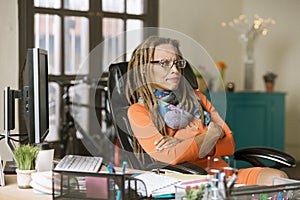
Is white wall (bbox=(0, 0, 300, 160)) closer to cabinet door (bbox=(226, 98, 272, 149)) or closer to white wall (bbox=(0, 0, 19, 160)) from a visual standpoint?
cabinet door (bbox=(226, 98, 272, 149))

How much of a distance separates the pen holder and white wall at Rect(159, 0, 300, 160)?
442cm

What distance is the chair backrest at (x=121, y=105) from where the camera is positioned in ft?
9.58

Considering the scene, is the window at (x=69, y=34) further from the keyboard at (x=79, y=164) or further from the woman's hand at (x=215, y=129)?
the keyboard at (x=79, y=164)

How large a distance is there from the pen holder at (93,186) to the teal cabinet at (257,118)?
4169mm

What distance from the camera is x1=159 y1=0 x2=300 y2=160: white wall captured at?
6.34m

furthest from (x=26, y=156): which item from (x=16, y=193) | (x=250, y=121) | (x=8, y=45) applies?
(x=250, y=121)

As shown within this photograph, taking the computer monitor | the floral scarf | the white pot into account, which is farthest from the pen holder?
the floral scarf

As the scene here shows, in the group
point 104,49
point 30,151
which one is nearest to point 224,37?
point 104,49

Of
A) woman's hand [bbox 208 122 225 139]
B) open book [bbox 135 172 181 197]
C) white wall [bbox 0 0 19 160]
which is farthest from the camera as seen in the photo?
white wall [bbox 0 0 19 160]

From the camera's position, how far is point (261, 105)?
20.0 feet

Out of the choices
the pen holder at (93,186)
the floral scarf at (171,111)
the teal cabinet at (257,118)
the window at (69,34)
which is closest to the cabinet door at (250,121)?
the teal cabinet at (257,118)

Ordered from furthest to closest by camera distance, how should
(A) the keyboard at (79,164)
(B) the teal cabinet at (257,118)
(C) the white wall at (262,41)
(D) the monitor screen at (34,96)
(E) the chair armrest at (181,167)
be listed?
(C) the white wall at (262,41) → (B) the teal cabinet at (257,118) → (E) the chair armrest at (181,167) → (D) the monitor screen at (34,96) → (A) the keyboard at (79,164)

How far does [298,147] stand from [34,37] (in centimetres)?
313

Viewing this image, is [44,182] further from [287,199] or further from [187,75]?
[187,75]
